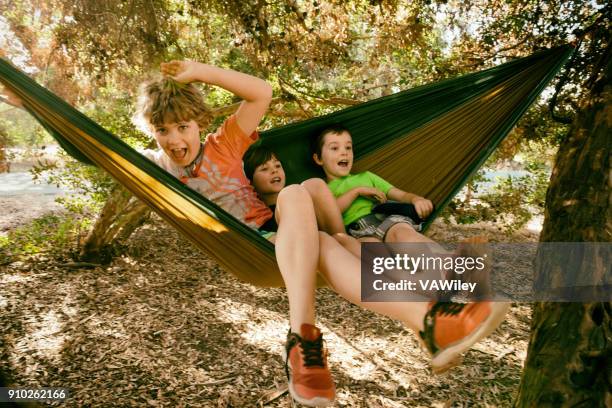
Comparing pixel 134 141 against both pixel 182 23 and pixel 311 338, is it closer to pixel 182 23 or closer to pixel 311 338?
pixel 182 23

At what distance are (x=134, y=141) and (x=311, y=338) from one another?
119 inches

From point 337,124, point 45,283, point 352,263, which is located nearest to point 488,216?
point 337,124

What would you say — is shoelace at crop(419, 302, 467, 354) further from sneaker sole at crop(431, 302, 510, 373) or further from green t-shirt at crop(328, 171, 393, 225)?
green t-shirt at crop(328, 171, 393, 225)

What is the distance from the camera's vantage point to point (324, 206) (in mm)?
1363

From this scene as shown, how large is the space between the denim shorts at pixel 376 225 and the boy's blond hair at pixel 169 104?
0.60 metres

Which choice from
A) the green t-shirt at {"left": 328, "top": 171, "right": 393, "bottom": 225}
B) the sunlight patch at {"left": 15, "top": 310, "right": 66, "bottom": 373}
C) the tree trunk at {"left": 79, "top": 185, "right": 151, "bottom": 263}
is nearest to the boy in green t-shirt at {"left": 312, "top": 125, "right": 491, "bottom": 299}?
the green t-shirt at {"left": 328, "top": 171, "right": 393, "bottom": 225}

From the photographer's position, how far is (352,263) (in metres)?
1.15

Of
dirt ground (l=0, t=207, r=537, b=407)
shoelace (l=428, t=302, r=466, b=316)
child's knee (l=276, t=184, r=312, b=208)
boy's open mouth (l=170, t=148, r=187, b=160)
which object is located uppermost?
boy's open mouth (l=170, t=148, r=187, b=160)

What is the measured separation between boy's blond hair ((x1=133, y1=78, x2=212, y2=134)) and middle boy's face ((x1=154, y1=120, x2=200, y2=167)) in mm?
19

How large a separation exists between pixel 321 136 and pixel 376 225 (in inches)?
19.7

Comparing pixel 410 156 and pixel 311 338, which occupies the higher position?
pixel 410 156

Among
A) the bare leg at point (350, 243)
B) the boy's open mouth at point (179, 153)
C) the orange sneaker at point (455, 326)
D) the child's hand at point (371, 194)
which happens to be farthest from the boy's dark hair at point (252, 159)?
the orange sneaker at point (455, 326)

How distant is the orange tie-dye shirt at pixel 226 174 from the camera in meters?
1.54

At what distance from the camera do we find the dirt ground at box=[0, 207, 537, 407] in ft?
7.38
